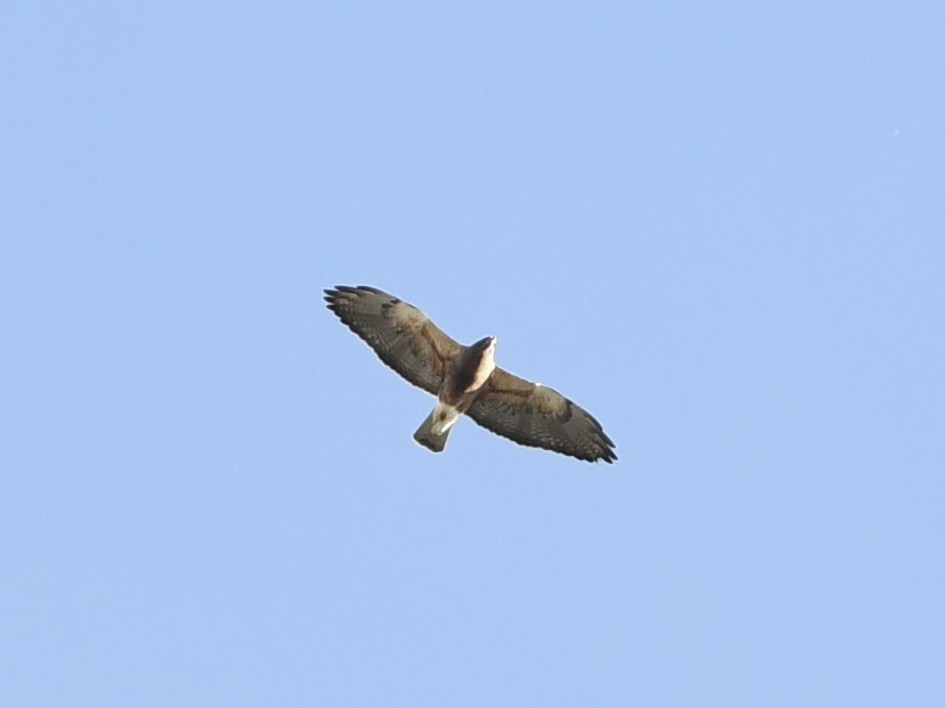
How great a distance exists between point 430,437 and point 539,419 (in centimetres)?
151

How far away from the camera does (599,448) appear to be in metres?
24.7

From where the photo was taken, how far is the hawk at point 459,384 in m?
23.8

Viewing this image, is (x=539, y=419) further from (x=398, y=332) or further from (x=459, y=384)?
(x=398, y=332)

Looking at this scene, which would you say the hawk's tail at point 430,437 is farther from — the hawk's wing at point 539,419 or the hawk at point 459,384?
the hawk's wing at point 539,419

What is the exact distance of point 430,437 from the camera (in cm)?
2392

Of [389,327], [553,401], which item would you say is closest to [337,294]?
[389,327]

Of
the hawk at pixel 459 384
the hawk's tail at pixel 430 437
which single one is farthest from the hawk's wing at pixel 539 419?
the hawk's tail at pixel 430 437

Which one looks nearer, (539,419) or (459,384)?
(459,384)

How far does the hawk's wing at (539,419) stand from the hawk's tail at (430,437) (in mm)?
555

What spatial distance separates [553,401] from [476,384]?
1.15 m

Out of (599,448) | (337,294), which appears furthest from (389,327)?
(599,448)

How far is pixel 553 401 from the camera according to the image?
24.2 meters

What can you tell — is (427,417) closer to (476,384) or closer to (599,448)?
(476,384)

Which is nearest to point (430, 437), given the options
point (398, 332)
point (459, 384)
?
point (459, 384)
